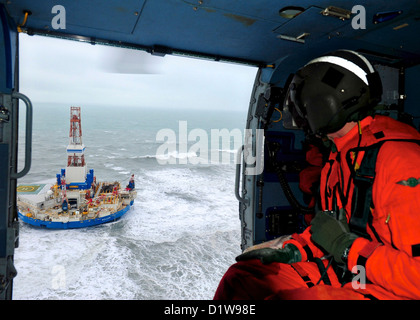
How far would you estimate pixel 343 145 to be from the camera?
1.80 m

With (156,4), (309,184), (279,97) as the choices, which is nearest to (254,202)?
(309,184)

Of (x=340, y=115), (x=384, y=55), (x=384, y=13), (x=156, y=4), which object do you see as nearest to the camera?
(x=340, y=115)

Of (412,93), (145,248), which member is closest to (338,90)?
(412,93)

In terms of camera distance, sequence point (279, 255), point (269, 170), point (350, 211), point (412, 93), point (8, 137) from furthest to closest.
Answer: point (269, 170)
point (412, 93)
point (8, 137)
point (279, 255)
point (350, 211)

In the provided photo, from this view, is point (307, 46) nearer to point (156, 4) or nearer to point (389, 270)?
point (156, 4)

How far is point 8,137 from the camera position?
2307 millimetres

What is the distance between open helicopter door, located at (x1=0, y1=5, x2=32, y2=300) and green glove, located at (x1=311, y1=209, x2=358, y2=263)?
2483 millimetres

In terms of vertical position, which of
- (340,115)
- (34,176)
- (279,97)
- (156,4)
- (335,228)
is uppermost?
(156,4)

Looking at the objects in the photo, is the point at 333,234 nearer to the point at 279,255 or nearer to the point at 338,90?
the point at 279,255

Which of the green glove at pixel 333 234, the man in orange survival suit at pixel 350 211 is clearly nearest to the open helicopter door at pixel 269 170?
the man in orange survival suit at pixel 350 211

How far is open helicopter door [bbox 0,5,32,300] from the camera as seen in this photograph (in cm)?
222

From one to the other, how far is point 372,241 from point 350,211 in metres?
0.22

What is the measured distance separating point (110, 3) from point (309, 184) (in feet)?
11.1

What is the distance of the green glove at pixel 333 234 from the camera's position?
5.14ft
